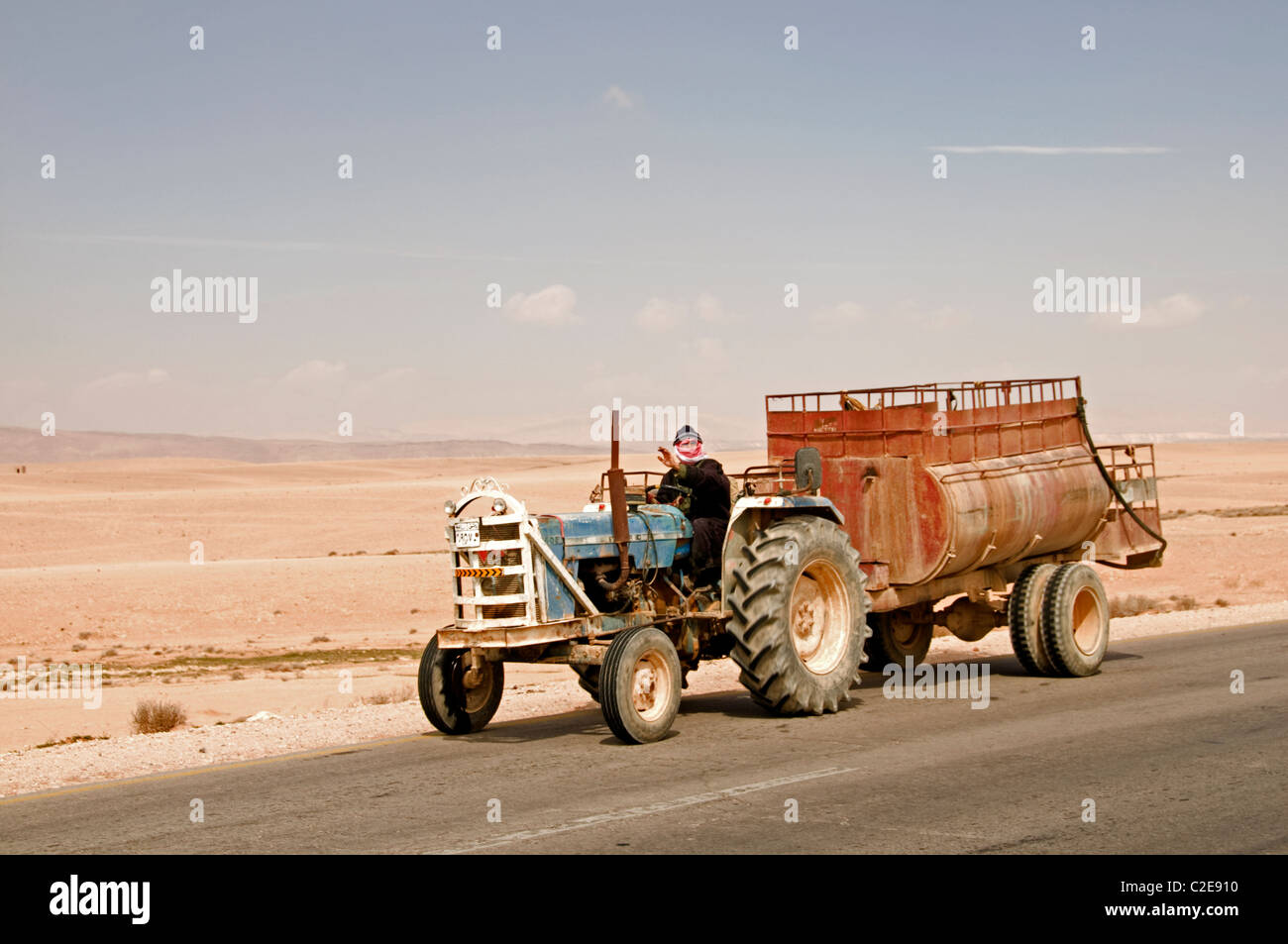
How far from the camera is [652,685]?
11664mm

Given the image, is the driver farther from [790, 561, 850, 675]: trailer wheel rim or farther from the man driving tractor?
[790, 561, 850, 675]: trailer wheel rim

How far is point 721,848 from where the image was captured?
778 cm

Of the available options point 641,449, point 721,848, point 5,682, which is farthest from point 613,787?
point 641,449

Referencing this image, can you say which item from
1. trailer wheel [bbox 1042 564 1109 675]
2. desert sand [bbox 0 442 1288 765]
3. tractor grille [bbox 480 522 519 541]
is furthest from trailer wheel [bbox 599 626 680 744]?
trailer wheel [bbox 1042 564 1109 675]

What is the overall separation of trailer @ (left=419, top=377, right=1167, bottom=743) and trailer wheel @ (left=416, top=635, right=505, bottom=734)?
0.02m

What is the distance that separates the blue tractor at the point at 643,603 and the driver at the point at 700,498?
166 mm

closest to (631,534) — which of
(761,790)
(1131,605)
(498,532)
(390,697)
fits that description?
(498,532)

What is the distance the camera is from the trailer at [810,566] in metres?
11.5

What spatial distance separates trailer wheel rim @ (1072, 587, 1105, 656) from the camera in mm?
15727

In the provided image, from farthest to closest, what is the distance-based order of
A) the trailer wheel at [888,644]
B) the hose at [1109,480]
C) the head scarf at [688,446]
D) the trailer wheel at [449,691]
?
the hose at [1109,480]
the trailer wheel at [888,644]
the head scarf at [688,446]
the trailer wheel at [449,691]

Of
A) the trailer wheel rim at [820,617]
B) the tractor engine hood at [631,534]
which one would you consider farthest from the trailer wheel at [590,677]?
the trailer wheel rim at [820,617]

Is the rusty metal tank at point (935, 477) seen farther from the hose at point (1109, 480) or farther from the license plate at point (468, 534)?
the license plate at point (468, 534)

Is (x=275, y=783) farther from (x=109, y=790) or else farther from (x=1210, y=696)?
(x=1210, y=696)

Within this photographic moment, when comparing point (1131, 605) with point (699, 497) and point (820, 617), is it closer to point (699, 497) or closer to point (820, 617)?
point (820, 617)
